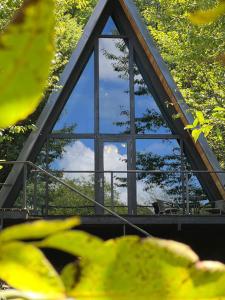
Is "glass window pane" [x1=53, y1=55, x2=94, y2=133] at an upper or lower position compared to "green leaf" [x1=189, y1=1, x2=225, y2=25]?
upper

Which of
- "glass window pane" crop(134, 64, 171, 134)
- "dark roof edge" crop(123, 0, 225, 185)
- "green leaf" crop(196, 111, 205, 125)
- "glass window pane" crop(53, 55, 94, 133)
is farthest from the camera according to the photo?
"glass window pane" crop(134, 64, 171, 134)

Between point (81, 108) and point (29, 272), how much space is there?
41.2 ft

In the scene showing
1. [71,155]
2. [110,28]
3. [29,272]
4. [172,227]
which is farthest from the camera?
[110,28]

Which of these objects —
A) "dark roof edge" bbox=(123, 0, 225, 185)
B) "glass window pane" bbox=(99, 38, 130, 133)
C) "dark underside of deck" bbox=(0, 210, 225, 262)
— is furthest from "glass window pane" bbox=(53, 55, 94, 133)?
"dark underside of deck" bbox=(0, 210, 225, 262)

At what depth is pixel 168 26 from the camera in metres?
19.6

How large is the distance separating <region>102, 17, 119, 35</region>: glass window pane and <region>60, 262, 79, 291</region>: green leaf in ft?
43.6

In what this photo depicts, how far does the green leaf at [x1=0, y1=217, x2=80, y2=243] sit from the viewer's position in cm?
20

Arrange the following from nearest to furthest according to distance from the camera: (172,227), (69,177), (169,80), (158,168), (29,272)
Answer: (29,272)
(172,227)
(169,80)
(69,177)
(158,168)

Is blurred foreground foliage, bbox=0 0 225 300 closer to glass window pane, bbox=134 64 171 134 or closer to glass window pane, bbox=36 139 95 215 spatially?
glass window pane, bbox=36 139 95 215

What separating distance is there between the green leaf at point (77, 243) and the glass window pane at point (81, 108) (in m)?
12.4

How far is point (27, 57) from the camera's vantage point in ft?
0.68

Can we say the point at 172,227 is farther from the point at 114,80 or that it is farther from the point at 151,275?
the point at 151,275

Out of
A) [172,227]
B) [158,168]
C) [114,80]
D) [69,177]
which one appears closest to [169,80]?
[114,80]

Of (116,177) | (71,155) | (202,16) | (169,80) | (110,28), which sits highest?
(110,28)
